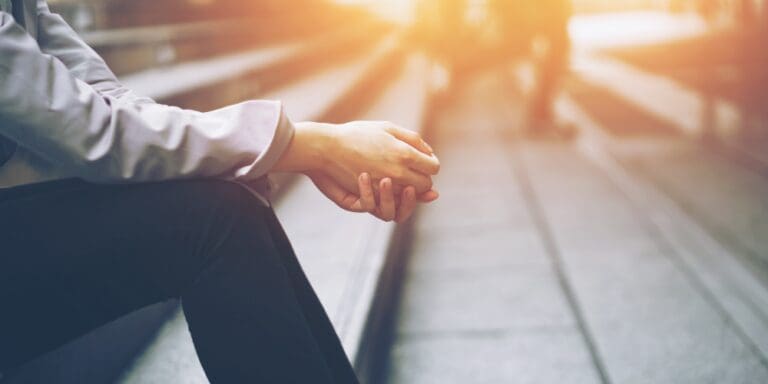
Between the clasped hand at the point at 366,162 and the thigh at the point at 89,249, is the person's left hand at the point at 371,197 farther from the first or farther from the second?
the thigh at the point at 89,249

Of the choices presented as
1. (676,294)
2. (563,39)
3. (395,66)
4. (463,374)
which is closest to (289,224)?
(463,374)

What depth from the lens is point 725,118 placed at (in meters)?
3.97

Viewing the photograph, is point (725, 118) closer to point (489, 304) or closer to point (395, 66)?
point (489, 304)

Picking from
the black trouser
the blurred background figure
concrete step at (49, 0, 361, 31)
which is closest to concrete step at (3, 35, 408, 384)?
the black trouser

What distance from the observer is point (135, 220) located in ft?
2.35

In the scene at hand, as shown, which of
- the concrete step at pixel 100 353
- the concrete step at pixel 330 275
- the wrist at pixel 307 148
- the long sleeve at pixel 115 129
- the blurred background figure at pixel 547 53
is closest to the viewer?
the long sleeve at pixel 115 129

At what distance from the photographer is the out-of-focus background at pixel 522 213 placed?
62.4 inches

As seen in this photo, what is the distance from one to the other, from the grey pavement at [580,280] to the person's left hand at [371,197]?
0.75 meters

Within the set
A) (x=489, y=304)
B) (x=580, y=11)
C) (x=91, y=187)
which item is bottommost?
(x=580, y=11)

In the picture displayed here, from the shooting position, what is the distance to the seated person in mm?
682

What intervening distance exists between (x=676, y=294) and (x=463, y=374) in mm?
731

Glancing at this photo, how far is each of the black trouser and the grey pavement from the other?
883 mm

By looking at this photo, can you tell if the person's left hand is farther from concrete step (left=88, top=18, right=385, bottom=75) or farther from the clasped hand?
concrete step (left=88, top=18, right=385, bottom=75)

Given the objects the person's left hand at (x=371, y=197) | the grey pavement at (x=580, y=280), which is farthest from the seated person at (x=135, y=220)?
the grey pavement at (x=580, y=280)
